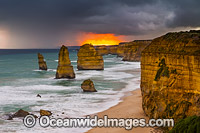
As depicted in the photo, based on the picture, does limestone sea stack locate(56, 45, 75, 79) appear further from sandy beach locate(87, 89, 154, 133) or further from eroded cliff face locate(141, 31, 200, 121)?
eroded cliff face locate(141, 31, 200, 121)

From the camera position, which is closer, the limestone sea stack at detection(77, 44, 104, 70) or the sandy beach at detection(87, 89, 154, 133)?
the sandy beach at detection(87, 89, 154, 133)

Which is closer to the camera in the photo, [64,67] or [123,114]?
[123,114]

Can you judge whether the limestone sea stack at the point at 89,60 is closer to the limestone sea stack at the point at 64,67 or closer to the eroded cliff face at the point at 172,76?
the limestone sea stack at the point at 64,67

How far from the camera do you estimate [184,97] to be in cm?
1633

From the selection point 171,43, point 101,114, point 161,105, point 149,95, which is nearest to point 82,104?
point 101,114

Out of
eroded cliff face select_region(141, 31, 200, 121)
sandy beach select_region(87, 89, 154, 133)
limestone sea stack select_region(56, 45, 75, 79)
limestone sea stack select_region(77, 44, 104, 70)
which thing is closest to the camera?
eroded cliff face select_region(141, 31, 200, 121)

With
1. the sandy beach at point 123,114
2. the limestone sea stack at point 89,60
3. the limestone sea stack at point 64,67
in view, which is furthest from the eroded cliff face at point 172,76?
the limestone sea stack at point 89,60

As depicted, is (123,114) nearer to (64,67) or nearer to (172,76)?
(172,76)

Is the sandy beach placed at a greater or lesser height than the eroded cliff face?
lesser

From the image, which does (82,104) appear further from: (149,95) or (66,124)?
(149,95)

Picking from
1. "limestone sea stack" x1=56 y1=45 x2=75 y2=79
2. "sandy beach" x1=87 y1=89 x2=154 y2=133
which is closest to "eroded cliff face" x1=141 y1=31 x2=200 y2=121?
"sandy beach" x1=87 y1=89 x2=154 y2=133

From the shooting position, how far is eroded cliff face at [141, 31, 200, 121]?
615 inches

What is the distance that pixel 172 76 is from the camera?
1727 centimetres

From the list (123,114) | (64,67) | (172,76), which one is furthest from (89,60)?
(172,76)
